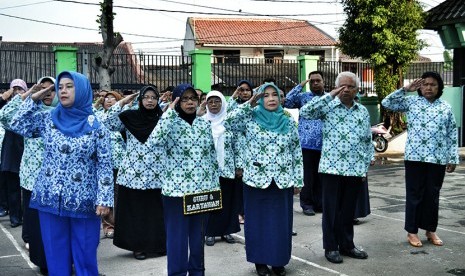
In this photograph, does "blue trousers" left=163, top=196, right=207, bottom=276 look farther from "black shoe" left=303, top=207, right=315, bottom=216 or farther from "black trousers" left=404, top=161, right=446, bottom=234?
"black shoe" left=303, top=207, right=315, bottom=216

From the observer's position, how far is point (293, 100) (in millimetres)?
9172

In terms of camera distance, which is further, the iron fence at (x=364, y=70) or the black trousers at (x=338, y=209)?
the iron fence at (x=364, y=70)

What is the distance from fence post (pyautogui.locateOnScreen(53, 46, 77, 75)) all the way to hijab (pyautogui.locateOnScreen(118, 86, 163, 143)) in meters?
12.1

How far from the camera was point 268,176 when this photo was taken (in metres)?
5.87

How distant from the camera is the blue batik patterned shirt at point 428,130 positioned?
6.87 m

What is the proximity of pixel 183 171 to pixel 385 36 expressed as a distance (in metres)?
16.0

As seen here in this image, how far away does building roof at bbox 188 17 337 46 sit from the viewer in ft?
140

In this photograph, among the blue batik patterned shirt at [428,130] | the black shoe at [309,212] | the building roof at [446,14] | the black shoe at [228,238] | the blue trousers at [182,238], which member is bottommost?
the black shoe at [228,238]

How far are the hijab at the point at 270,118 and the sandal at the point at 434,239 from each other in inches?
97.2

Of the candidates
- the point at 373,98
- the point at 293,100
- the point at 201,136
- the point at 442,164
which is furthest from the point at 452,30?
the point at 201,136

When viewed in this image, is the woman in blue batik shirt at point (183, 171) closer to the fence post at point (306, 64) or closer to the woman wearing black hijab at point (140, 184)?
the woman wearing black hijab at point (140, 184)

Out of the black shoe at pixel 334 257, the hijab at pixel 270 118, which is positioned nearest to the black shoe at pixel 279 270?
the black shoe at pixel 334 257

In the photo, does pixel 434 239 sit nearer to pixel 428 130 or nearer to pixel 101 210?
pixel 428 130

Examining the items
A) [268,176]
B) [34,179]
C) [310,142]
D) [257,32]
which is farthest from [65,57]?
[257,32]
